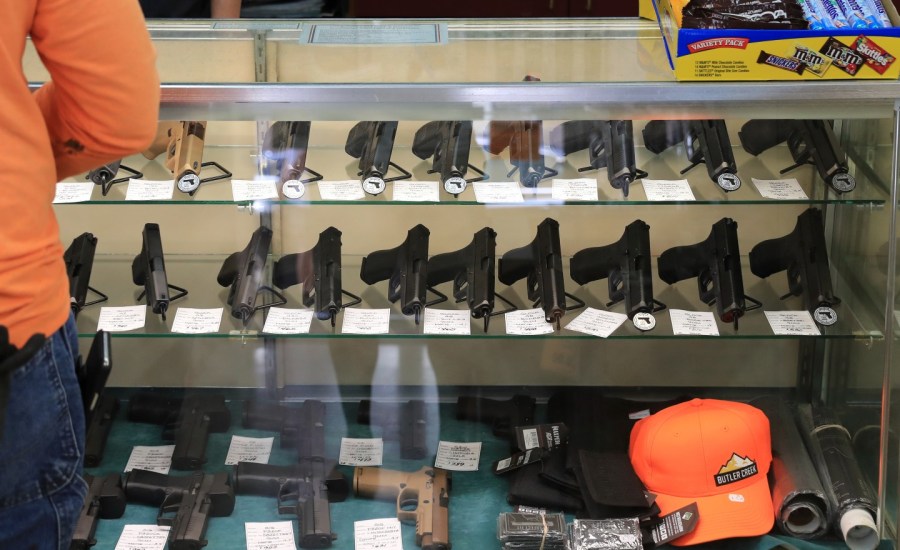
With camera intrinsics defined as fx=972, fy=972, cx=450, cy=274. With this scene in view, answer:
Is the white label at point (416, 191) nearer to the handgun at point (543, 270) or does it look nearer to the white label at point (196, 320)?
the handgun at point (543, 270)

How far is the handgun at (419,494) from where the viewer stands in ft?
8.04

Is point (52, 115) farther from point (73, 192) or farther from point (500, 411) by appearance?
point (500, 411)

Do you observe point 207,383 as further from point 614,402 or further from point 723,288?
point 723,288

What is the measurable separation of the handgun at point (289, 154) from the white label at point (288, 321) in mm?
314

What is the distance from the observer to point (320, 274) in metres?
2.60

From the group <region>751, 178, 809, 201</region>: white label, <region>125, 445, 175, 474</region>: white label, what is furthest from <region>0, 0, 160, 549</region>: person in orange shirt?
<region>751, 178, 809, 201</region>: white label

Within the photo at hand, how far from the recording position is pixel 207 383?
3.07 m

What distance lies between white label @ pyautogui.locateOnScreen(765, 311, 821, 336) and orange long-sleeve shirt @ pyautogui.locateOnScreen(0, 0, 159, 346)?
171cm

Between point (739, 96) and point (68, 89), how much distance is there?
1.39 m

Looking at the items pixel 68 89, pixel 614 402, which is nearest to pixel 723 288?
pixel 614 402

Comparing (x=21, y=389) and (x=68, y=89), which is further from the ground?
(x=68, y=89)

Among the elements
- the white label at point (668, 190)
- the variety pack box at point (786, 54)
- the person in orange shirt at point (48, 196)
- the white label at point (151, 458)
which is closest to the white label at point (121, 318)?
the white label at point (151, 458)

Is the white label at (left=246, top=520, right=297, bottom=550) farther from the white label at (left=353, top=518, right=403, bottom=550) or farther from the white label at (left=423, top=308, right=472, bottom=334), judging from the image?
the white label at (left=423, top=308, right=472, bottom=334)

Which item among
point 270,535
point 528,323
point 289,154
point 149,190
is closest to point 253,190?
point 289,154
